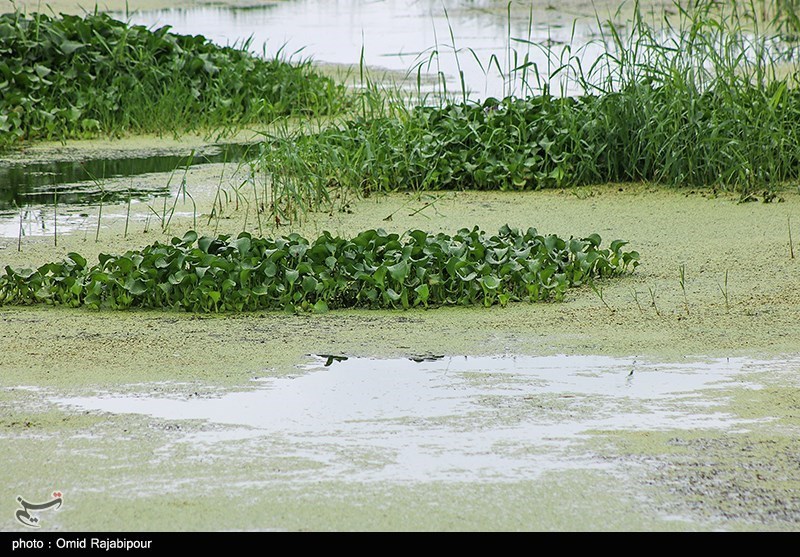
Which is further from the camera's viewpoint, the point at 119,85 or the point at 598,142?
the point at 119,85

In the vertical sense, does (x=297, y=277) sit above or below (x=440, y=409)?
above

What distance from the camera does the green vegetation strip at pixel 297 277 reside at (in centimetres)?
436

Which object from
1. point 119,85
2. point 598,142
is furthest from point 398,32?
point 598,142

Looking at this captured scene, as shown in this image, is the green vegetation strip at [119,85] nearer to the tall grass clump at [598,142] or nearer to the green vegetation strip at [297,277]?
the tall grass clump at [598,142]

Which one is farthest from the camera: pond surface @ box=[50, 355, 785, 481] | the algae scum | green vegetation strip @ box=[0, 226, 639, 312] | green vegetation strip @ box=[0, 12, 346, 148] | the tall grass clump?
green vegetation strip @ box=[0, 12, 346, 148]

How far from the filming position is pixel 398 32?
15344 millimetres

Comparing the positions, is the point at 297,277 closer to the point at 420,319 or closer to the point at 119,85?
the point at 420,319

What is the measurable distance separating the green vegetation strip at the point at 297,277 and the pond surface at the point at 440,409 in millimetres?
716

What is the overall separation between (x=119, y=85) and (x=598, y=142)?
4.00 m

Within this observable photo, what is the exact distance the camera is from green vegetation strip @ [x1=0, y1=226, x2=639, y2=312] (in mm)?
4363

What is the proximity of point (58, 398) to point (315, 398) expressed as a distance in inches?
28.3

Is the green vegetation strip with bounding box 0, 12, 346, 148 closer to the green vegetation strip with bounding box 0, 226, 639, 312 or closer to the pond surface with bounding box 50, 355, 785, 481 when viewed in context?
the green vegetation strip with bounding box 0, 226, 639, 312

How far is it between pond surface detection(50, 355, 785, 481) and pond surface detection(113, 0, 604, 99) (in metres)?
6.83

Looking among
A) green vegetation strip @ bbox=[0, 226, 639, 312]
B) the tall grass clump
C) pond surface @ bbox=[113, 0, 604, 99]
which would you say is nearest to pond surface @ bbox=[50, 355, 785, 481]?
green vegetation strip @ bbox=[0, 226, 639, 312]
